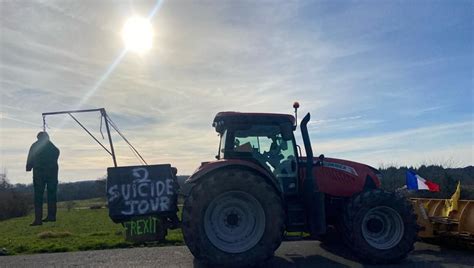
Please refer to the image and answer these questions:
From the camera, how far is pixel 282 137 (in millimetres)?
8062

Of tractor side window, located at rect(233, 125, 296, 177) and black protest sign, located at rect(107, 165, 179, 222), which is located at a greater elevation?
tractor side window, located at rect(233, 125, 296, 177)

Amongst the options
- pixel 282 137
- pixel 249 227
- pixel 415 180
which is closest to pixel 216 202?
pixel 249 227

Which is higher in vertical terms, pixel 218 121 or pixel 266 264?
pixel 218 121

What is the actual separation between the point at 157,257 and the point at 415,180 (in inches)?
258

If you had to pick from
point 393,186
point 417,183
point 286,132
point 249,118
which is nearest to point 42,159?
point 249,118

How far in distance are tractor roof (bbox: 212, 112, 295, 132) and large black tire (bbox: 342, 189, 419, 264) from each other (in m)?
1.83

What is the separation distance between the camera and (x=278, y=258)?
8.20 m

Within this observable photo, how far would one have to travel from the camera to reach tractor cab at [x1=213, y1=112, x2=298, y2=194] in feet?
25.9

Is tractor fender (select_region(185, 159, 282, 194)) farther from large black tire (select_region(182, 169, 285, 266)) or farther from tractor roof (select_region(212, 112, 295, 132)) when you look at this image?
tractor roof (select_region(212, 112, 295, 132))

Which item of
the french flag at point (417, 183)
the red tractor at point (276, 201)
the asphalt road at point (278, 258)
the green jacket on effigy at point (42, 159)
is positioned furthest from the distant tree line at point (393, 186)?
the green jacket on effigy at point (42, 159)

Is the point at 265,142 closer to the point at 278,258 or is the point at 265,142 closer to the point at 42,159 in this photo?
the point at 278,258

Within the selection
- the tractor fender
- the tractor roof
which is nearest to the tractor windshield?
the tractor roof

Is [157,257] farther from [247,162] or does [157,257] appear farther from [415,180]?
[415,180]

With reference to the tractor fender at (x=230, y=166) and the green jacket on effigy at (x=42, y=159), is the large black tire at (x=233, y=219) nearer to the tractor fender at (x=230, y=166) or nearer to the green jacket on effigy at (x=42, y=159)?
the tractor fender at (x=230, y=166)
